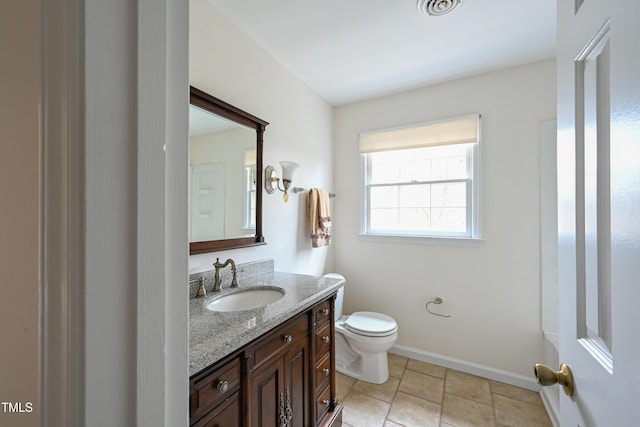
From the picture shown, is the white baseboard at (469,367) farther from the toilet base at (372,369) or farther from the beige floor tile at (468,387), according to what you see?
the toilet base at (372,369)

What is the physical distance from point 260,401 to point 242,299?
55 cm

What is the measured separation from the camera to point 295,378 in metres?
1.27

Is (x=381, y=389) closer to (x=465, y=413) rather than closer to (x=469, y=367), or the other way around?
(x=465, y=413)

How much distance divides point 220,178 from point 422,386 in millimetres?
2150

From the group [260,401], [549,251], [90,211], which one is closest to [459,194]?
[549,251]

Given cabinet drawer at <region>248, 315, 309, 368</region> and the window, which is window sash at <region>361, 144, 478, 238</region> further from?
cabinet drawer at <region>248, 315, 309, 368</region>

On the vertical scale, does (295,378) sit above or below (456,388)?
above

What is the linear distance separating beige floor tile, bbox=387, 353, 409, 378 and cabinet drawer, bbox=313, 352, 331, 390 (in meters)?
0.89

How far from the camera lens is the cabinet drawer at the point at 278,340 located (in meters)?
1.03

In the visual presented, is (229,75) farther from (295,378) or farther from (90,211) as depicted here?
(295,378)

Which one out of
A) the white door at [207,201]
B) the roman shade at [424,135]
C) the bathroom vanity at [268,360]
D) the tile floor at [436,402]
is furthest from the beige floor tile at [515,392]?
the white door at [207,201]

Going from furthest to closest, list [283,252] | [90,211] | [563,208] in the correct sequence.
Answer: [283,252] → [563,208] → [90,211]

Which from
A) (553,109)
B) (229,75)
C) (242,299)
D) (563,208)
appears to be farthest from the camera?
(553,109)

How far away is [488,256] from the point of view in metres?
2.14
